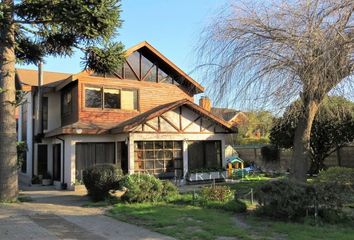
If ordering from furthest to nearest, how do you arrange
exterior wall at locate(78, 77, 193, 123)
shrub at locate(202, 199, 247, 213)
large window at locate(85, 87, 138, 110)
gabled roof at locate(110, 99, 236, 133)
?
large window at locate(85, 87, 138, 110), exterior wall at locate(78, 77, 193, 123), gabled roof at locate(110, 99, 236, 133), shrub at locate(202, 199, 247, 213)

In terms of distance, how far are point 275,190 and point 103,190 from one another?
274 inches

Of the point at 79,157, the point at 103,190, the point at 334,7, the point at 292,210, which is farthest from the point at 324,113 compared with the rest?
the point at 79,157

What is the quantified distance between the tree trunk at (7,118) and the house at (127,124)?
13.7 feet

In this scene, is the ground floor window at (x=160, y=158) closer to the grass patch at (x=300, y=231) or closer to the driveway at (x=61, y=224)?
the driveway at (x=61, y=224)

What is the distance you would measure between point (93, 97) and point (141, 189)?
31.7ft

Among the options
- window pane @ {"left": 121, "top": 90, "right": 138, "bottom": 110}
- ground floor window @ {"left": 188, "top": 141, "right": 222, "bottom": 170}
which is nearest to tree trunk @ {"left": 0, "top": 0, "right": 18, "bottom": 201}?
window pane @ {"left": 121, "top": 90, "right": 138, "bottom": 110}

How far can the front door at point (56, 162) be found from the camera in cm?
2395

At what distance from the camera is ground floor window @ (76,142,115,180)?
22.1 metres

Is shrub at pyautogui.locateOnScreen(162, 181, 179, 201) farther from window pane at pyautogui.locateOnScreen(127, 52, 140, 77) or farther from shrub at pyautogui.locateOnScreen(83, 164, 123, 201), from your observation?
window pane at pyautogui.locateOnScreen(127, 52, 140, 77)

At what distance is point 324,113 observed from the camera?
587 inches

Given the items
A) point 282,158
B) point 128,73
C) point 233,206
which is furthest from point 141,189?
point 282,158

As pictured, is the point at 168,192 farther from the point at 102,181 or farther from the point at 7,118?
the point at 7,118

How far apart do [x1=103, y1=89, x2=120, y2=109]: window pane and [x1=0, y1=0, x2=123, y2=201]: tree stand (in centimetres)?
472

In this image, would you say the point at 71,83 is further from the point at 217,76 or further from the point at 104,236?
the point at 104,236
